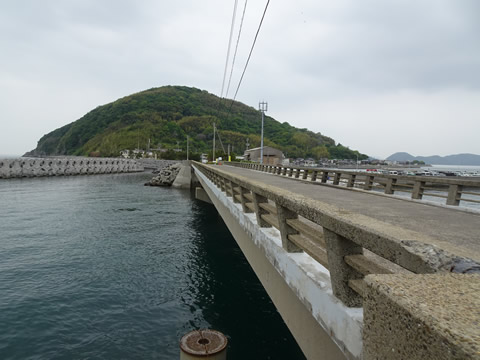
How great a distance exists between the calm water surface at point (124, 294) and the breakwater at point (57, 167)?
1875 inches

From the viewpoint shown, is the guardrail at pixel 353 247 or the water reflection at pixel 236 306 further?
the water reflection at pixel 236 306

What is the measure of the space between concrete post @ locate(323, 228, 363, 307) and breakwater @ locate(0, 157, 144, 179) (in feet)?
231

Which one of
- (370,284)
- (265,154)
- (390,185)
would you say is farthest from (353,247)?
(265,154)

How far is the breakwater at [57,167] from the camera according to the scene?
58875 millimetres

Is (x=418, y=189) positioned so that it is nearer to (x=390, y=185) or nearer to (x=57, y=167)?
(x=390, y=185)

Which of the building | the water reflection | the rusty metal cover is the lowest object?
the water reflection

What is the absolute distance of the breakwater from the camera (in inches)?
2318

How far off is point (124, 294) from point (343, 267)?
10.0 metres

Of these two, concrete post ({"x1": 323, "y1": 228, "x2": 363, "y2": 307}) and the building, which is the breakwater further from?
concrete post ({"x1": 323, "y1": 228, "x2": 363, "y2": 307})

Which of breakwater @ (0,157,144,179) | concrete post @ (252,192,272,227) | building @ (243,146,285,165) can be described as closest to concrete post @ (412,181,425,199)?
concrete post @ (252,192,272,227)

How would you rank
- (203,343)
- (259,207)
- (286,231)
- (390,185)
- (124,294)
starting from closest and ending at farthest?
(286,231) → (259,207) → (203,343) → (124,294) → (390,185)

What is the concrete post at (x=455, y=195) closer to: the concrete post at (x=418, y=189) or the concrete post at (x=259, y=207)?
the concrete post at (x=418, y=189)

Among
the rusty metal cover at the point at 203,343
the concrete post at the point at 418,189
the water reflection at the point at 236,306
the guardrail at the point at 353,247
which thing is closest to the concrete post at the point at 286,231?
the guardrail at the point at 353,247

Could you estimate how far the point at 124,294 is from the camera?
35.2 feet
